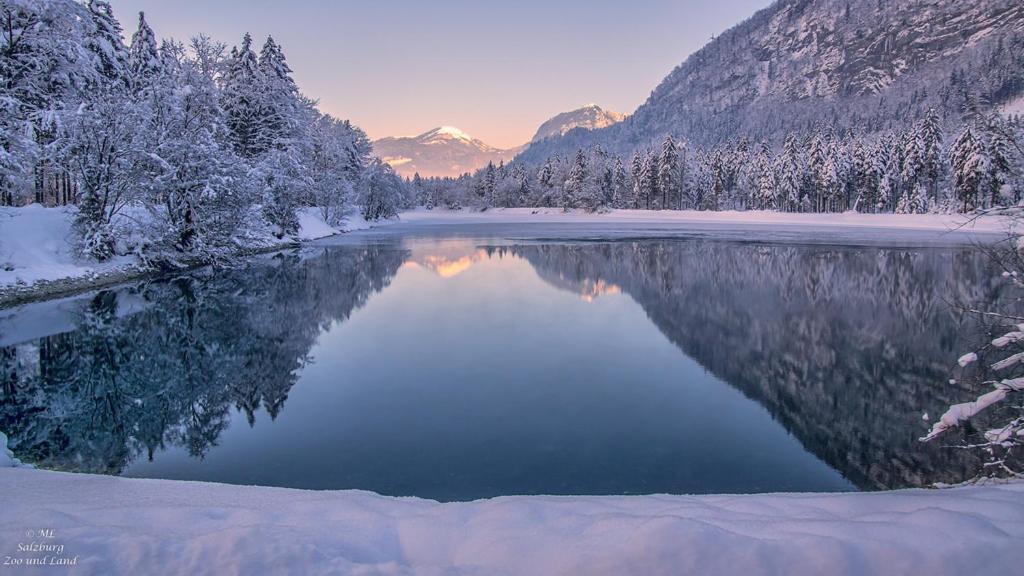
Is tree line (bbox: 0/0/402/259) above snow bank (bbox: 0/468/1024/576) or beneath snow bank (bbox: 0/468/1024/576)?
above

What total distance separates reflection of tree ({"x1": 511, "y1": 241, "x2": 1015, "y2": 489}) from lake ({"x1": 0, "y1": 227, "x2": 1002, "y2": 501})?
3.0 inches

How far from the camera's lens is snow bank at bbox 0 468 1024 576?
11.2 feet

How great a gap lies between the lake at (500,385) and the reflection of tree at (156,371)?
6 cm

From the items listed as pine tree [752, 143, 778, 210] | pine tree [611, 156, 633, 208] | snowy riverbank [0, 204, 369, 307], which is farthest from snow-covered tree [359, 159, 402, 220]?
pine tree [752, 143, 778, 210]

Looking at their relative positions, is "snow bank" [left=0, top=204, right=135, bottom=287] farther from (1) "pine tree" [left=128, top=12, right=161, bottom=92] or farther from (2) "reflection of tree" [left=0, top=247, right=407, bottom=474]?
(1) "pine tree" [left=128, top=12, right=161, bottom=92]

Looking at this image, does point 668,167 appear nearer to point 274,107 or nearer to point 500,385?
point 274,107

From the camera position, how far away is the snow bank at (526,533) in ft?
11.2

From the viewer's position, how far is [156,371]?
1182 centimetres

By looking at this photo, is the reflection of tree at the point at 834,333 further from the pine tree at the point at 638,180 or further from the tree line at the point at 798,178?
the pine tree at the point at 638,180

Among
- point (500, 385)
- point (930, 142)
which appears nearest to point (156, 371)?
point (500, 385)

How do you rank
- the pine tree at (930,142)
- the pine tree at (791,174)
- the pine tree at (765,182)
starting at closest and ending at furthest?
the pine tree at (930,142)
the pine tree at (791,174)
the pine tree at (765,182)

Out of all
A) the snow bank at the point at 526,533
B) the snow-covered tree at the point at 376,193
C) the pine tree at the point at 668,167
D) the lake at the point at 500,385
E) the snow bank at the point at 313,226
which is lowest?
the lake at the point at 500,385

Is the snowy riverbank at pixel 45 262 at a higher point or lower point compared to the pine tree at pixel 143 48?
lower

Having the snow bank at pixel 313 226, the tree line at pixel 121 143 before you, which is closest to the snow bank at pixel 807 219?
the snow bank at pixel 313 226
